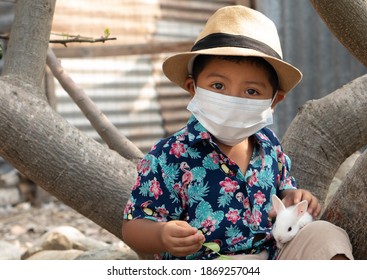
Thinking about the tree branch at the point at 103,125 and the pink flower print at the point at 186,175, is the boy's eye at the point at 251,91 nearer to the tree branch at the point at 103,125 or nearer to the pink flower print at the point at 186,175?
the pink flower print at the point at 186,175

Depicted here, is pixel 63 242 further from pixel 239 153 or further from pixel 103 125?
pixel 239 153

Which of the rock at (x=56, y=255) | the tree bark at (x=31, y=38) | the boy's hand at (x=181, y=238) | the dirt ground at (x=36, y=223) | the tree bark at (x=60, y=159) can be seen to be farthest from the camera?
the dirt ground at (x=36, y=223)

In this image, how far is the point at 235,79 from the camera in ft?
8.18

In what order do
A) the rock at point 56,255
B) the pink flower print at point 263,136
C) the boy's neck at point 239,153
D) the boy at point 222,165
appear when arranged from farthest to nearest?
the rock at point 56,255, the pink flower print at point 263,136, the boy's neck at point 239,153, the boy at point 222,165

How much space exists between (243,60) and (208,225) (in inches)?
20.6

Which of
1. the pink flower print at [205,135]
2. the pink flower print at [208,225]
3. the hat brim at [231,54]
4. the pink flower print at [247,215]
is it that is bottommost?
the pink flower print at [208,225]

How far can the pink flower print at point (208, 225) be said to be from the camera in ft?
8.09

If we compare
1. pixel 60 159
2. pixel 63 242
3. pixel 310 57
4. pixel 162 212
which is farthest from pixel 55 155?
pixel 310 57

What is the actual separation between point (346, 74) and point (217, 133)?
504 centimetres

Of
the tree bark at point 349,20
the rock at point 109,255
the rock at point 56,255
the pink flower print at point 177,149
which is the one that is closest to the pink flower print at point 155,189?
the pink flower print at point 177,149
